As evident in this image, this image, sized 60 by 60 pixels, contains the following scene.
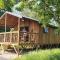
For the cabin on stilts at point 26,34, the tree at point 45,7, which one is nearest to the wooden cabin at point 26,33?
the cabin on stilts at point 26,34

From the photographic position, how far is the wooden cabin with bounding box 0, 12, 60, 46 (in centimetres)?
1984

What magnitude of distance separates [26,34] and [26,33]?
104 mm

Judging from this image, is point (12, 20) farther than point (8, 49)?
Yes

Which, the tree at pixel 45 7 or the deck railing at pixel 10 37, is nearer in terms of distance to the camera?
the tree at pixel 45 7

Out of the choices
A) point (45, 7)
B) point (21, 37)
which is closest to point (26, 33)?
point (21, 37)

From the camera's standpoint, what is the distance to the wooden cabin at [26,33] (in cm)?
1984

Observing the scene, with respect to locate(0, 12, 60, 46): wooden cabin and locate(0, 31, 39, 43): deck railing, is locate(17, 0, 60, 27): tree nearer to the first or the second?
locate(0, 12, 60, 46): wooden cabin

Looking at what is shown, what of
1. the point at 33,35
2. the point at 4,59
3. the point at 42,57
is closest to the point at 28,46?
the point at 33,35

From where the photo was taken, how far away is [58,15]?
10.7m

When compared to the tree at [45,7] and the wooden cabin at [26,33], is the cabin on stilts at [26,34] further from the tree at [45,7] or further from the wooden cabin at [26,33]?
the tree at [45,7]

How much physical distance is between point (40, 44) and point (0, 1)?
10.7m

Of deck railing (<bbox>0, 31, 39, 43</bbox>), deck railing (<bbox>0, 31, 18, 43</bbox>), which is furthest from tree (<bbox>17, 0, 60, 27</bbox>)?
deck railing (<bbox>0, 31, 18, 43</bbox>)

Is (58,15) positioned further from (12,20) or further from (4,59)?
Result: (12,20)

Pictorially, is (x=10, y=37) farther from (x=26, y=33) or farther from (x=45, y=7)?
(x=45, y=7)
